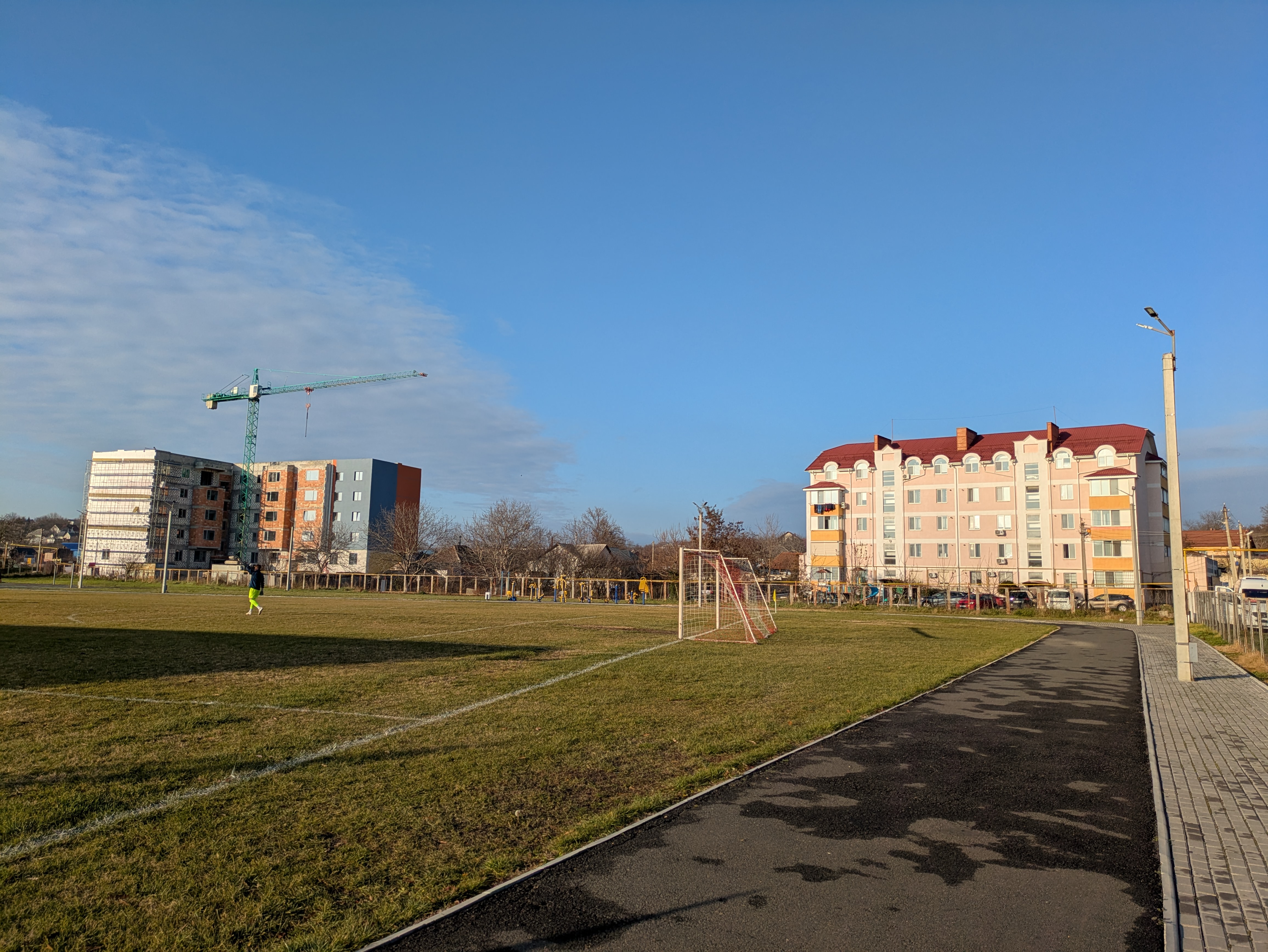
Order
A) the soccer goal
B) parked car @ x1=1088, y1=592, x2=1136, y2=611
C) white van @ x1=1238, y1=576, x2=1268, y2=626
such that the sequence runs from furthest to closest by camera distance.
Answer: parked car @ x1=1088, y1=592, x2=1136, y2=611
the soccer goal
white van @ x1=1238, y1=576, x2=1268, y2=626

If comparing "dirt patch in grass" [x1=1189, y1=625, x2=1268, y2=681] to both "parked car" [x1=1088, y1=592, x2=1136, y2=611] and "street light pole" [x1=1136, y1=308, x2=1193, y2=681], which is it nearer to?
"street light pole" [x1=1136, y1=308, x2=1193, y2=681]

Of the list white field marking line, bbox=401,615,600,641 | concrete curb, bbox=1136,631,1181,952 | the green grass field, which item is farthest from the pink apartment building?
concrete curb, bbox=1136,631,1181,952

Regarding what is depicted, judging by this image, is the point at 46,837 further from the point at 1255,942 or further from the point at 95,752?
the point at 1255,942

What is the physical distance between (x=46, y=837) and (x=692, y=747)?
5.95 m

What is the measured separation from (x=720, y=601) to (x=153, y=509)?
9760cm

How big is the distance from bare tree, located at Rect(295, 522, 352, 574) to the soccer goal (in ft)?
228

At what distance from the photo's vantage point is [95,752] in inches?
309

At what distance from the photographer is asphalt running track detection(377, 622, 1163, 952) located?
4.40 metres

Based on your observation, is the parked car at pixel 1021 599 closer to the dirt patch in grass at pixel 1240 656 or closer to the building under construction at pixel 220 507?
the dirt patch in grass at pixel 1240 656

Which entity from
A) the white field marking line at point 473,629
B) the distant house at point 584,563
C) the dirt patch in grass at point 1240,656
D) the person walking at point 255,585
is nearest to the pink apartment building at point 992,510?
the distant house at point 584,563

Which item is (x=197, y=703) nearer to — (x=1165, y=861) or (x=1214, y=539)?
(x=1165, y=861)

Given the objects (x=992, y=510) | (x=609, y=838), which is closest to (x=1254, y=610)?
(x=609, y=838)

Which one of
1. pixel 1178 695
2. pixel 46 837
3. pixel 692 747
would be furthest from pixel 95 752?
pixel 1178 695

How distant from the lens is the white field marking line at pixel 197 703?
1025cm
